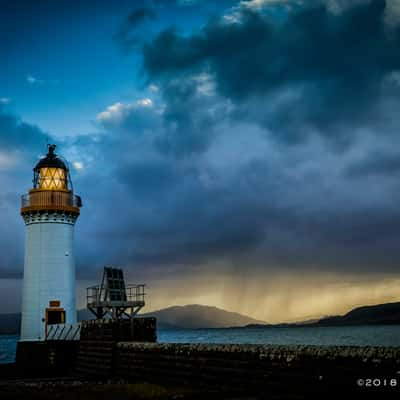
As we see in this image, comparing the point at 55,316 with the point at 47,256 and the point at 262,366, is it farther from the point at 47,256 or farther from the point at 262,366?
the point at 262,366

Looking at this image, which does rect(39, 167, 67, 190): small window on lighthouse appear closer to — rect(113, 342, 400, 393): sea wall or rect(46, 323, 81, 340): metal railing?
rect(46, 323, 81, 340): metal railing

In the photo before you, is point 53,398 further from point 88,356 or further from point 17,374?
point 17,374

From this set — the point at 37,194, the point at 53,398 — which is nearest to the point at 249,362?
the point at 53,398

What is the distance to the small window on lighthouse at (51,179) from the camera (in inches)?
1255

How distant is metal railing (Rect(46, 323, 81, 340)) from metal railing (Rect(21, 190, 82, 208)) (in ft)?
21.7

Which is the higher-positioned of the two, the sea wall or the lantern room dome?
the lantern room dome

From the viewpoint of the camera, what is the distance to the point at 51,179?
32031mm

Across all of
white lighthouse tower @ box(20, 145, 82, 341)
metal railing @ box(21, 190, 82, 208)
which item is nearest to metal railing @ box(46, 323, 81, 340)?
white lighthouse tower @ box(20, 145, 82, 341)

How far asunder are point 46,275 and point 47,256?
40.7 inches

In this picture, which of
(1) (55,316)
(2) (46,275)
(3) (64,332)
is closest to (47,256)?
(2) (46,275)

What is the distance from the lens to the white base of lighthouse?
30.7 metres

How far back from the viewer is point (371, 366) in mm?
13125

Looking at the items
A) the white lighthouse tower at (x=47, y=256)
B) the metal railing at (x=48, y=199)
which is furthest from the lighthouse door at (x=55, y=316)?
the metal railing at (x=48, y=199)

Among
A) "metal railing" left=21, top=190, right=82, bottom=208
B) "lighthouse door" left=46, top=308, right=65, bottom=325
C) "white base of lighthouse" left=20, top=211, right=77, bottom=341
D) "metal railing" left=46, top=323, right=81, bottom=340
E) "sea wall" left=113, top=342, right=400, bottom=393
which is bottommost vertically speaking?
"sea wall" left=113, top=342, right=400, bottom=393
